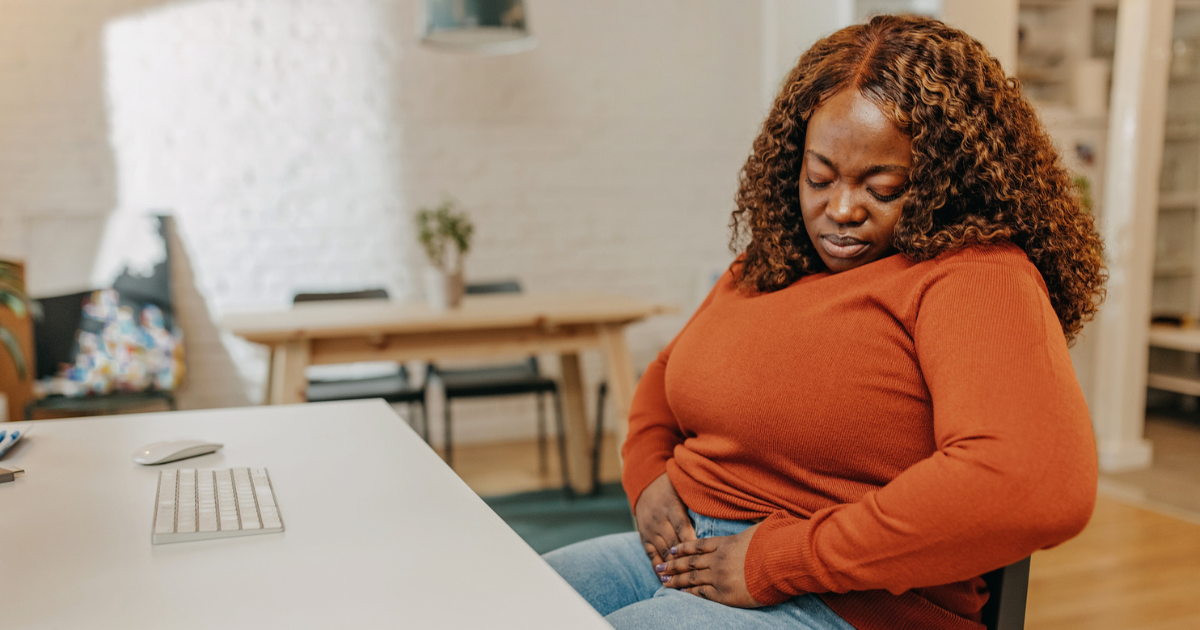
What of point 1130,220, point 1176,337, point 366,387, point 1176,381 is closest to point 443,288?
point 366,387

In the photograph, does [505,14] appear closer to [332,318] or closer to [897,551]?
[332,318]

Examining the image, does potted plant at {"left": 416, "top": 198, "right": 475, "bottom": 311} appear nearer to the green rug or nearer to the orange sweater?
the green rug

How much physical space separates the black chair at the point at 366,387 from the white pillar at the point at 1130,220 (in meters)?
2.73

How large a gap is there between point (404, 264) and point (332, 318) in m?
1.35

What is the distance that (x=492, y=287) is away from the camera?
12.4ft

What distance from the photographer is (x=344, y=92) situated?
157 inches

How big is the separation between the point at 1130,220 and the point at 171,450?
11.9 feet

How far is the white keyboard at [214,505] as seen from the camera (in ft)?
2.87

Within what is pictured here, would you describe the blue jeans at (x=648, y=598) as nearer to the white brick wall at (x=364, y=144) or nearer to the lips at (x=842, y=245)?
the lips at (x=842, y=245)

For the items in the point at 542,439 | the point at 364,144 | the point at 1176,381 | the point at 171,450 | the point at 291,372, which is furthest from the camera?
the point at 1176,381

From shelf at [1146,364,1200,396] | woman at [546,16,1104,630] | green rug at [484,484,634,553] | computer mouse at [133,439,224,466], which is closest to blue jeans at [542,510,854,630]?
woman at [546,16,1104,630]

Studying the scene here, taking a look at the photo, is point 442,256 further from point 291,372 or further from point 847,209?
point 847,209

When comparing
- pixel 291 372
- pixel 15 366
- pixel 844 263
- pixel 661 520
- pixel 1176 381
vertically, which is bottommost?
pixel 1176 381

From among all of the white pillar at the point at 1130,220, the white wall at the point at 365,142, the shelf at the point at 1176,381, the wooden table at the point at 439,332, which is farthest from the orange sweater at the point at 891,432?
the shelf at the point at 1176,381
